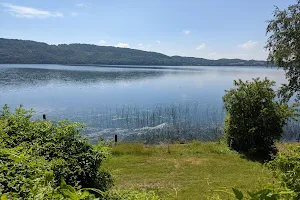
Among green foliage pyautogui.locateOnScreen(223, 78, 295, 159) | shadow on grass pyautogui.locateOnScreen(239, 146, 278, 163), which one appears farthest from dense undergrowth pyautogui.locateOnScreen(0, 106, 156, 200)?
green foliage pyautogui.locateOnScreen(223, 78, 295, 159)

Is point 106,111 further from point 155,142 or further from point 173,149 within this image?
point 173,149

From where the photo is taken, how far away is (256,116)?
1962cm

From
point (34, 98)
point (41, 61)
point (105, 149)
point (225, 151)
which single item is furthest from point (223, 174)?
point (41, 61)

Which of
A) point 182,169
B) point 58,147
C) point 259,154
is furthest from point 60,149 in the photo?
point 259,154

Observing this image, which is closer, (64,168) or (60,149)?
(64,168)

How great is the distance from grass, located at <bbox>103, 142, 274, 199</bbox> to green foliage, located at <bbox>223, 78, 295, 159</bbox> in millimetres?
1644

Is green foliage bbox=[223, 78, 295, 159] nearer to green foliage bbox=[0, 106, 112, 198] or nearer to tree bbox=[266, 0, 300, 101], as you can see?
tree bbox=[266, 0, 300, 101]

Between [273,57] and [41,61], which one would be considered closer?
[273,57]

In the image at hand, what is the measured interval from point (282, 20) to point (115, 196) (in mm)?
21774

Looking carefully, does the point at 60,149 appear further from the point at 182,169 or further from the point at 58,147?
the point at 182,169

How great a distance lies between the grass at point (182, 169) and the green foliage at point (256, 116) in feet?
5.39

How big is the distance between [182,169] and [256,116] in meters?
8.03

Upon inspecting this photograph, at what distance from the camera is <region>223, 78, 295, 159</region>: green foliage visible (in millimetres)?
19156

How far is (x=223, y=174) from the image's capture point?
14.1 m
